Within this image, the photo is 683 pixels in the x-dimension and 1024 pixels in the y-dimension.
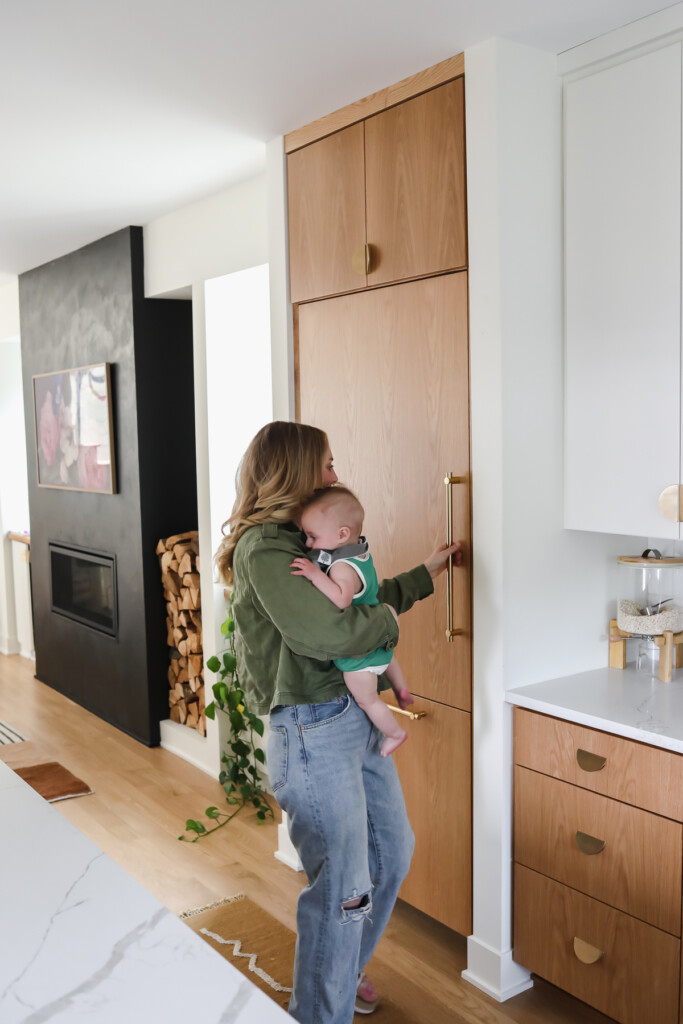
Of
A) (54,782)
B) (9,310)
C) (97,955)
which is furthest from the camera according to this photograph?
(9,310)

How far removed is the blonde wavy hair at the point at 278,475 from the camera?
1940 mm

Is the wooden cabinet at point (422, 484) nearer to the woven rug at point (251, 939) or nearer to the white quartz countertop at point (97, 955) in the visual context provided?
the woven rug at point (251, 939)

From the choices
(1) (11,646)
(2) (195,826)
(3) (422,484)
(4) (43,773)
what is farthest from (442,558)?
(1) (11,646)

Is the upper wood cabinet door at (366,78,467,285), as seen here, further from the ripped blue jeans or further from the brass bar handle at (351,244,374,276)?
the ripped blue jeans

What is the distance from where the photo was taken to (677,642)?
2.45 m

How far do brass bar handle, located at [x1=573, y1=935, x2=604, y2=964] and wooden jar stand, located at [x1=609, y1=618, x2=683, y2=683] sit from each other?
69 cm

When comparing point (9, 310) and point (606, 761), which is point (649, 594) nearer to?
point (606, 761)

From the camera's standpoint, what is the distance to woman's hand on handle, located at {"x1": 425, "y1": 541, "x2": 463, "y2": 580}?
2.34 m

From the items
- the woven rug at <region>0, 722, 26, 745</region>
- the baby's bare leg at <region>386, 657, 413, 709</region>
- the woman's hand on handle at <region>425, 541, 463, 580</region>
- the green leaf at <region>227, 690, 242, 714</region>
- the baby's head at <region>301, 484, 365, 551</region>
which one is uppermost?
the baby's head at <region>301, 484, 365, 551</region>

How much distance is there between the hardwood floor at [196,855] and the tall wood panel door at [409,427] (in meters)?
0.75

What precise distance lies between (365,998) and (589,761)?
2.84 feet

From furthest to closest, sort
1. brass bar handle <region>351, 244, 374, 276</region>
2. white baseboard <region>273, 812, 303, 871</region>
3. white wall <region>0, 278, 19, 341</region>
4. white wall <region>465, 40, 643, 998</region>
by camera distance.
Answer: white wall <region>0, 278, 19, 341</region> → white baseboard <region>273, 812, 303, 871</region> → brass bar handle <region>351, 244, 374, 276</region> → white wall <region>465, 40, 643, 998</region>

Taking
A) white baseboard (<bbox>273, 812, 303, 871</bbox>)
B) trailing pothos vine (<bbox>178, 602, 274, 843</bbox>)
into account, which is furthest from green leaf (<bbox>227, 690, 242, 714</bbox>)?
white baseboard (<bbox>273, 812, 303, 871</bbox>)

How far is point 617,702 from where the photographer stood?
2.23 metres
